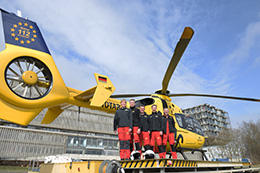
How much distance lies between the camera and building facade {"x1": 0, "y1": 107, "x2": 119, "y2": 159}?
27641 millimetres

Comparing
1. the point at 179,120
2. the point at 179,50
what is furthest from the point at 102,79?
the point at 179,120

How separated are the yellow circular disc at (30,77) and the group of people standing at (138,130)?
2.48 meters

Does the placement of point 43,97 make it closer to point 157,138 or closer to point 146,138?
point 146,138

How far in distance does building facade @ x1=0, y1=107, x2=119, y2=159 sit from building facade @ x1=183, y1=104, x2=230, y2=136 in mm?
40980

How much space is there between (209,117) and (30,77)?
7080 centimetres

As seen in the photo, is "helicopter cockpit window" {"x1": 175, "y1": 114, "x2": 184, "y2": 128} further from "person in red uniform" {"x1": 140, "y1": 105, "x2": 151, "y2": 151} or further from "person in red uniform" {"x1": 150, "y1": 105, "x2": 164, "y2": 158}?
"person in red uniform" {"x1": 140, "y1": 105, "x2": 151, "y2": 151}

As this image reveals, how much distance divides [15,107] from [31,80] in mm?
781

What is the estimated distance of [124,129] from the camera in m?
5.30

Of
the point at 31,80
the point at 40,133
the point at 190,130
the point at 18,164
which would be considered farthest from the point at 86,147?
the point at 31,80

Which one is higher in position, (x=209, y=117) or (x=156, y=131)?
(x=209, y=117)

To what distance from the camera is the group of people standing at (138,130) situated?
17.3 feet

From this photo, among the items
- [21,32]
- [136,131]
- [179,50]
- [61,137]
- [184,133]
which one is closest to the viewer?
[21,32]

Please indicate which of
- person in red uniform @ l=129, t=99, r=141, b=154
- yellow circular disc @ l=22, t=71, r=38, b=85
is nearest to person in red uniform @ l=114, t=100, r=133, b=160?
person in red uniform @ l=129, t=99, r=141, b=154

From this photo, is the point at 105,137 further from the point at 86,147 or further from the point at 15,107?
the point at 15,107
